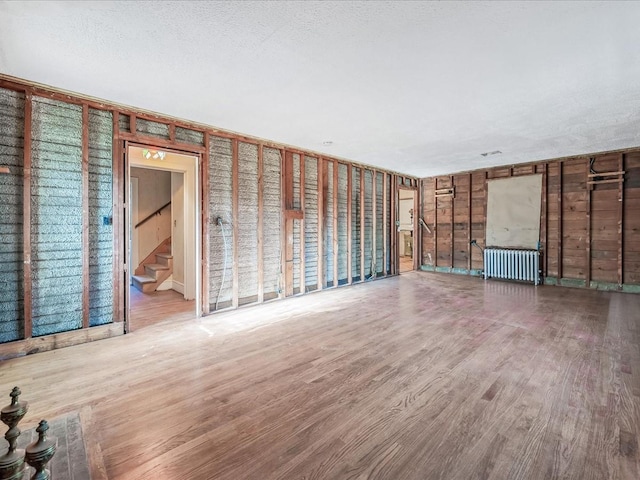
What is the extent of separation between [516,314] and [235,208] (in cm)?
413

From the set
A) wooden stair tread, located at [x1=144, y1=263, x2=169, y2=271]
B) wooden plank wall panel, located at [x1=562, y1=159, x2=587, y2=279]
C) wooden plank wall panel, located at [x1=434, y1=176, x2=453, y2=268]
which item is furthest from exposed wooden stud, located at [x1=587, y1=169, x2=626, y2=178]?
wooden stair tread, located at [x1=144, y1=263, x2=169, y2=271]

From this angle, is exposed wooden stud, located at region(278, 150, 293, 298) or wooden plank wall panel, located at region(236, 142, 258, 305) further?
exposed wooden stud, located at region(278, 150, 293, 298)

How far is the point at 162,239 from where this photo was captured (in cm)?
686

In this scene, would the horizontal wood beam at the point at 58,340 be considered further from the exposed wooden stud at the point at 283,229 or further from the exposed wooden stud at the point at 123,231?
the exposed wooden stud at the point at 283,229

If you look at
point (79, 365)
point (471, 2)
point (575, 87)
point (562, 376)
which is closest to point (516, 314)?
point (562, 376)

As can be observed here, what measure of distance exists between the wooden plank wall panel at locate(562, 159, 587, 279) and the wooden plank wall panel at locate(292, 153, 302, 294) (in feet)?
17.3

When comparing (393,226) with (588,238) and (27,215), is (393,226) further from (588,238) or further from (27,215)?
(27,215)

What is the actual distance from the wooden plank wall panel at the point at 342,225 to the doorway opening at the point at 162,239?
2.67 m

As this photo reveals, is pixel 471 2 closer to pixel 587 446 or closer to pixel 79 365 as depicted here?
pixel 587 446

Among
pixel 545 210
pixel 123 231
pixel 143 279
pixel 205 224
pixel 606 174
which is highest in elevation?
pixel 606 174

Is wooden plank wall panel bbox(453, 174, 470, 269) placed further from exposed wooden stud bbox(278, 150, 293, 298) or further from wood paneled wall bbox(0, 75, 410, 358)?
exposed wooden stud bbox(278, 150, 293, 298)

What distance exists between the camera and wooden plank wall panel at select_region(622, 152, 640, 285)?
543 cm

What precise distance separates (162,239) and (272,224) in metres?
3.34

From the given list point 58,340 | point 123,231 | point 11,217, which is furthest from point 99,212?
point 58,340
